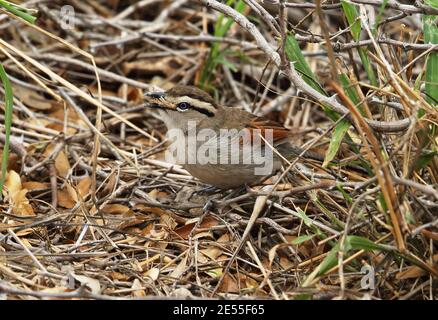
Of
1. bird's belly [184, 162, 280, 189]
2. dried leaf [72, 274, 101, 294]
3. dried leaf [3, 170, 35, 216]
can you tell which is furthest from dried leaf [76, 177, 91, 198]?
dried leaf [72, 274, 101, 294]

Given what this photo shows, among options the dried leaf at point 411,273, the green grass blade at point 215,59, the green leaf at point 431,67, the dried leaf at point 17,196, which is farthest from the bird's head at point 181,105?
the dried leaf at point 411,273

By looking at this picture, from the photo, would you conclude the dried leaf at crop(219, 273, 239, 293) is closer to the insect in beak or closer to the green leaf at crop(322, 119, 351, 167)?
the green leaf at crop(322, 119, 351, 167)

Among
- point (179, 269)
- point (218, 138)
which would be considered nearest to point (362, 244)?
point (179, 269)

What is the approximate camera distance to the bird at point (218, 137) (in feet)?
18.1

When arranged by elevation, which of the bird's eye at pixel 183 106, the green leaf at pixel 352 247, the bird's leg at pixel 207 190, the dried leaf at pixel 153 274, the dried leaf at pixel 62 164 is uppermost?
the bird's eye at pixel 183 106

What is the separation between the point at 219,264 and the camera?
482 centimetres

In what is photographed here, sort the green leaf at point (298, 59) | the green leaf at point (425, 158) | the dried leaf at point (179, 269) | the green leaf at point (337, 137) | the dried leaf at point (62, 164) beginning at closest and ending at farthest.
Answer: the green leaf at point (425, 158) < the green leaf at point (337, 137) < the dried leaf at point (179, 269) < the green leaf at point (298, 59) < the dried leaf at point (62, 164)

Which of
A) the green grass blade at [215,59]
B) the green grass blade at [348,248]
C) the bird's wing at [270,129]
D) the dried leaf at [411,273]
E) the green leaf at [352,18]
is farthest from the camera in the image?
the green grass blade at [215,59]

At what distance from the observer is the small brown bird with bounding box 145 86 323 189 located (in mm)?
5520

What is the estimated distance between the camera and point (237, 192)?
232 inches

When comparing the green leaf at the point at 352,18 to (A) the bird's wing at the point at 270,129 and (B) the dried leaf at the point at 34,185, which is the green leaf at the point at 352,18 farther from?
(B) the dried leaf at the point at 34,185

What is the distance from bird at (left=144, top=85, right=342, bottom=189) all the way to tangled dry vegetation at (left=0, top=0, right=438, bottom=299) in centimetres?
22

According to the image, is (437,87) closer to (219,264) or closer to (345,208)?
(345,208)
